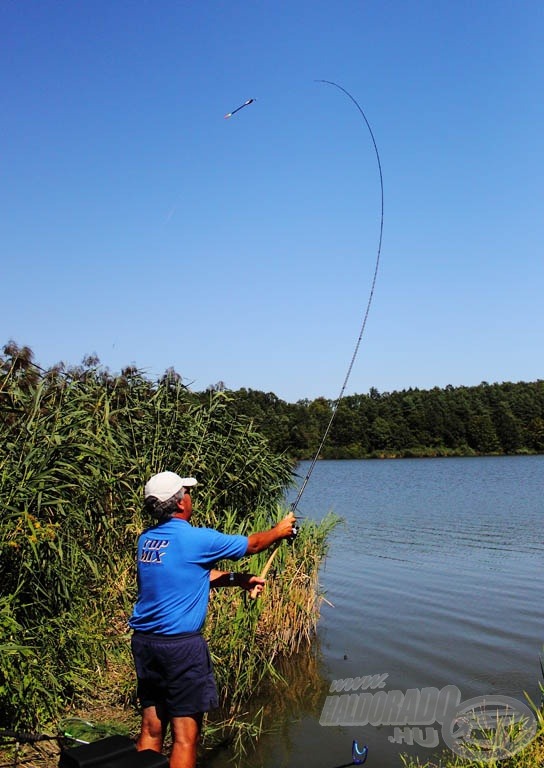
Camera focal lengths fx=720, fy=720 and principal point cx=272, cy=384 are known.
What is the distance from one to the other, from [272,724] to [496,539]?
12662mm

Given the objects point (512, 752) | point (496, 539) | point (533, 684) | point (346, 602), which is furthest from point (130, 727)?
point (496, 539)

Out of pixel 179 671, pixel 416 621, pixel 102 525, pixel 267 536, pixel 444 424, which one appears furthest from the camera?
pixel 444 424

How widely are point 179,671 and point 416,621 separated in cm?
749

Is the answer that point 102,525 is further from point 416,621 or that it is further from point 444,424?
point 444,424

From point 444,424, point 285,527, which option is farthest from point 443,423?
point 285,527

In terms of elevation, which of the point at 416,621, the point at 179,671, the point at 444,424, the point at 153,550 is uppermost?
the point at 444,424

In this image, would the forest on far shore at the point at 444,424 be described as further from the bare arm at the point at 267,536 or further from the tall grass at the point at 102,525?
the bare arm at the point at 267,536

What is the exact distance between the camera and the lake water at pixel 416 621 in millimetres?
6305

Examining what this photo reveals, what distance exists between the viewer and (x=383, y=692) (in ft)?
24.6

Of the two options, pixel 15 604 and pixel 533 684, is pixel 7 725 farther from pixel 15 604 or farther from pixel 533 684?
pixel 533 684

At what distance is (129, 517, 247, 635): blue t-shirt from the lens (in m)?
3.75

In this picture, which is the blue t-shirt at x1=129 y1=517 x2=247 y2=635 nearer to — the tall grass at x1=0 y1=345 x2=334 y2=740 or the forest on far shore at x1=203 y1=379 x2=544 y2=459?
the tall grass at x1=0 y1=345 x2=334 y2=740

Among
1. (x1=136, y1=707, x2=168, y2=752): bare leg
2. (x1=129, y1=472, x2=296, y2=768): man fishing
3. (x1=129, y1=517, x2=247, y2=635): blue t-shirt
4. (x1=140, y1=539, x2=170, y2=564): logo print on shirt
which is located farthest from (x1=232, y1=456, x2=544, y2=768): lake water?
(x1=140, y1=539, x2=170, y2=564): logo print on shirt

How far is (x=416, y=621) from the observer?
412 inches
